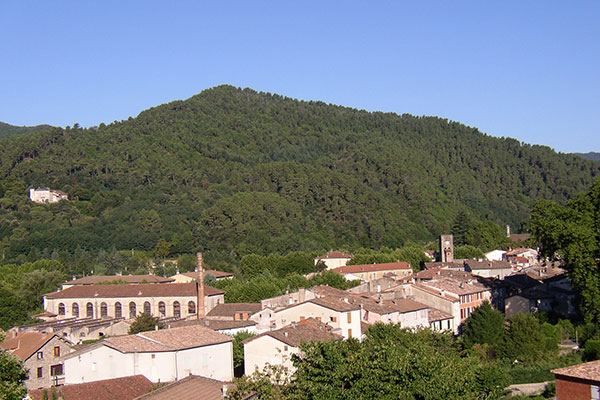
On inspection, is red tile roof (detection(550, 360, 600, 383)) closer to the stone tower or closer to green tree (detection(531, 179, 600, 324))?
green tree (detection(531, 179, 600, 324))

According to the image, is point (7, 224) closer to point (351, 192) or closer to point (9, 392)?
point (351, 192)

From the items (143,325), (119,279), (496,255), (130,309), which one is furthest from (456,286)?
(496,255)

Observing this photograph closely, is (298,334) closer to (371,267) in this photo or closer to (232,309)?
(232,309)

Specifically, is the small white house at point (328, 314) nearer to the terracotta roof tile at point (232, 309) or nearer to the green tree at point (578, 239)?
the terracotta roof tile at point (232, 309)

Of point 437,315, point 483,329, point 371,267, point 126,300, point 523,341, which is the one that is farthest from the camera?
point 371,267

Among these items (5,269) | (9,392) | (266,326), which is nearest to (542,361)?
(266,326)

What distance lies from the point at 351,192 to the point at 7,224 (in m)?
60.0

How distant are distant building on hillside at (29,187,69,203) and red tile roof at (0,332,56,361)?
89252 millimetres

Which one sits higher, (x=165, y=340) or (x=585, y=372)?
(x=165, y=340)

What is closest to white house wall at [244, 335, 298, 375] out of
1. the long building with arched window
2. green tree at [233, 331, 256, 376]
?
green tree at [233, 331, 256, 376]

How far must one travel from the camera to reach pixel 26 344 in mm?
37438

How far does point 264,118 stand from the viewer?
198 m

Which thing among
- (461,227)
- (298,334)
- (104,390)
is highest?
(461,227)

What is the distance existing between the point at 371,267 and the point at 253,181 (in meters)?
64.8
